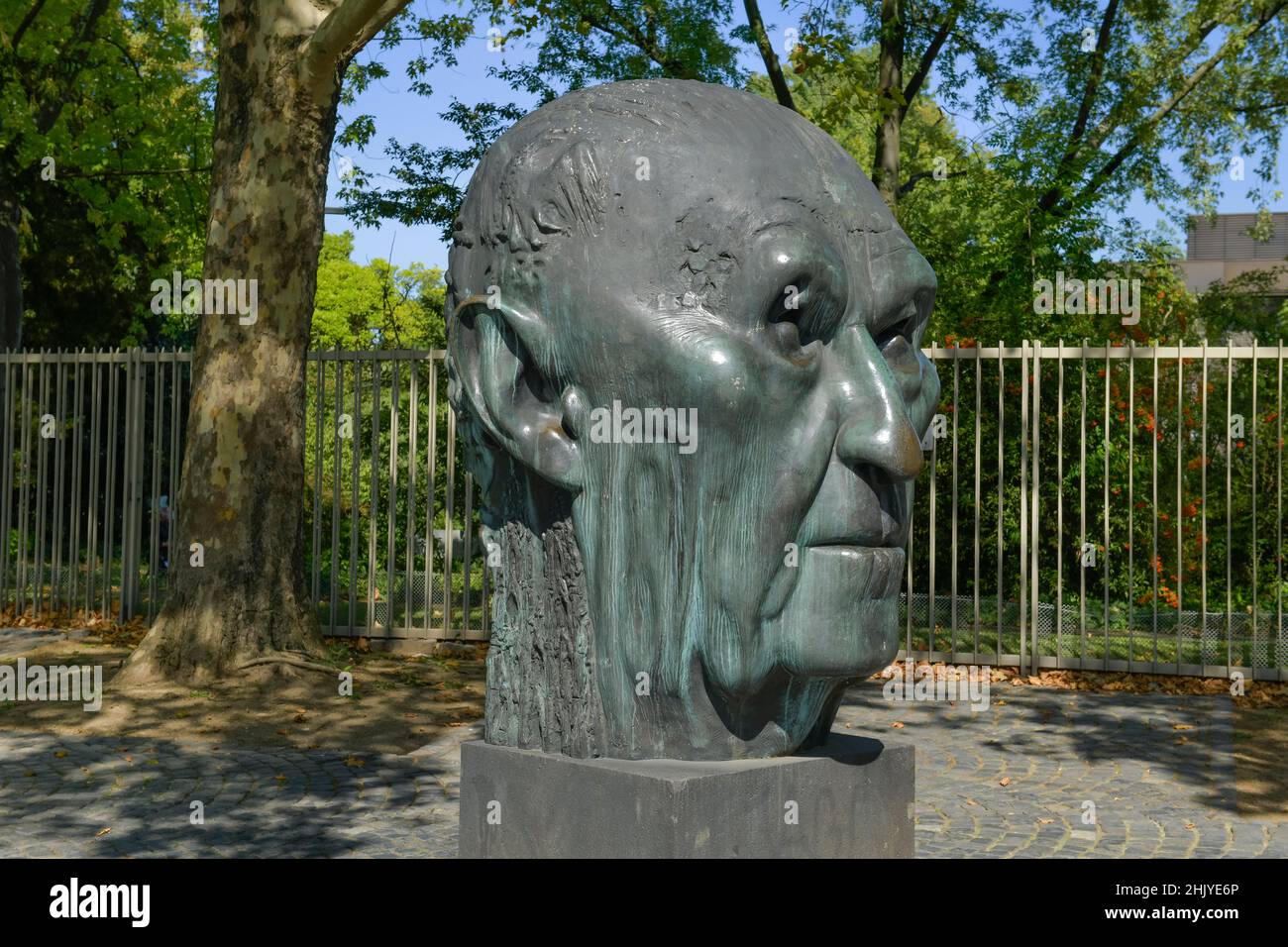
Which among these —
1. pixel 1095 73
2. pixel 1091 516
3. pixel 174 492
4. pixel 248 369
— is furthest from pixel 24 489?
pixel 1095 73

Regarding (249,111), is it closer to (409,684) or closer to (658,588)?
(409,684)

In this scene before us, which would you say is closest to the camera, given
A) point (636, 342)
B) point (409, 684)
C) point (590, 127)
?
point (636, 342)

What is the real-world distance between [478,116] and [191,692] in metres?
9.23

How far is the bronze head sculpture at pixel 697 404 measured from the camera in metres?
3.15

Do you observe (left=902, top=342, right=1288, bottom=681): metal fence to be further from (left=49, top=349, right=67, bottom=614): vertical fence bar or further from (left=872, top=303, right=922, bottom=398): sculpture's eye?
(left=49, top=349, right=67, bottom=614): vertical fence bar

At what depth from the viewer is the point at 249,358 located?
369 inches

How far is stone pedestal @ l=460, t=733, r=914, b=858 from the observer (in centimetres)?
307

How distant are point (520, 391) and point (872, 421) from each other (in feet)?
2.94

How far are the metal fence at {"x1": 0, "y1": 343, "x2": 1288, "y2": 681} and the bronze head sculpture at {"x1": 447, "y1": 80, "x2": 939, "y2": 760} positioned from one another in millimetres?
7049

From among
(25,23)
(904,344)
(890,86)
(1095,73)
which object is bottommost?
(904,344)

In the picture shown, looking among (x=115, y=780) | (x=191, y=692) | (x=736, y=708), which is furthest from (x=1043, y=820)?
(x=191, y=692)

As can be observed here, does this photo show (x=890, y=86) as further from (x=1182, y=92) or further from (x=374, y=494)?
(x=374, y=494)

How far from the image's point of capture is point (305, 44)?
30.3 feet

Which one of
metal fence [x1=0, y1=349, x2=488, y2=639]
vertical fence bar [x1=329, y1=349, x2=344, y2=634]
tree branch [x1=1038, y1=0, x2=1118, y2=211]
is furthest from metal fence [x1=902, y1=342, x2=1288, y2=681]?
tree branch [x1=1038, y1=0, x2=1118, y2=211]
